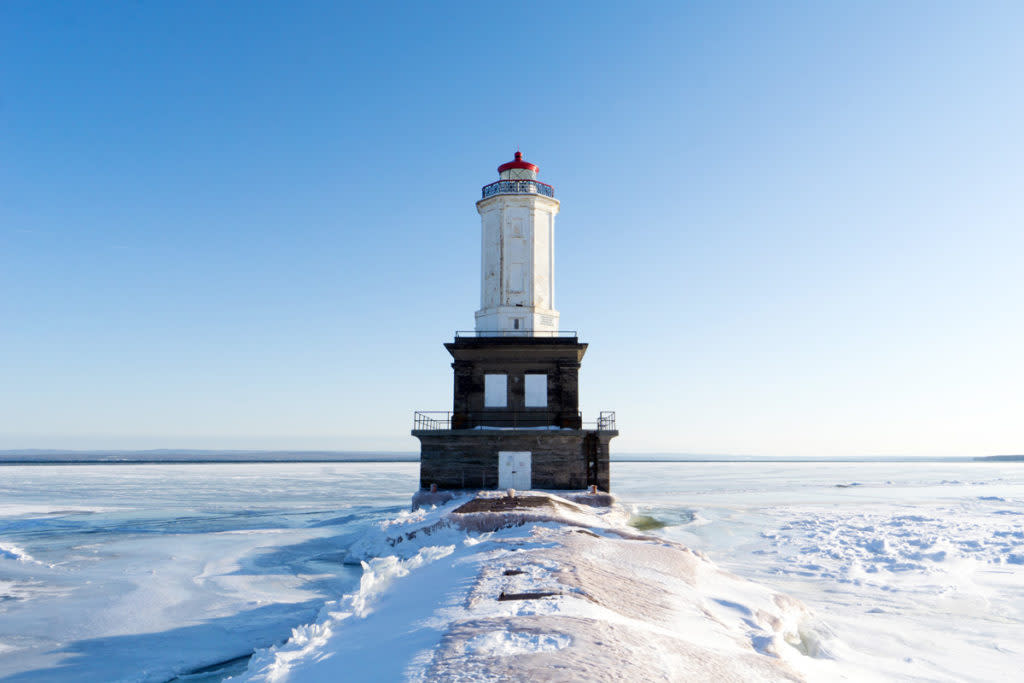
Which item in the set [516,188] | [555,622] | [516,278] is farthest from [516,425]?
[555,622]

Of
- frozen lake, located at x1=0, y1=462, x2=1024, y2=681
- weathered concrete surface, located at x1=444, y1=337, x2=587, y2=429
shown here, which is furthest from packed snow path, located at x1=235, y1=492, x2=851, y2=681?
weathered concrete surface, located at x1=444, y1=337, x2=587, y2=429

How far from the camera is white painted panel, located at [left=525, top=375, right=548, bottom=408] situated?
2589 centimetres

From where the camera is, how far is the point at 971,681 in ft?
25.8

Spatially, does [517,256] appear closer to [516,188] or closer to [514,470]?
[516,188]

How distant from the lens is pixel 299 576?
1489 cm

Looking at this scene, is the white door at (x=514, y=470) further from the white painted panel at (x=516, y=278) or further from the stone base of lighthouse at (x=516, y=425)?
the white painted panel at (x=516, y=278)

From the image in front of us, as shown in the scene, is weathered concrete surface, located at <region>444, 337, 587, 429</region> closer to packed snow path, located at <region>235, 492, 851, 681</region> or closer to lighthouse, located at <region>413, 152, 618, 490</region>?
lighthouse, located at <region>413, 152, 618, 490</region>

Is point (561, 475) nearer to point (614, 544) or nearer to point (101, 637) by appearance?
point (614, 544)

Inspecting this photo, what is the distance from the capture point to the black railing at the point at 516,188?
2759cm

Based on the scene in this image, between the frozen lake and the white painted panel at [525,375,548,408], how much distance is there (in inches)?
252

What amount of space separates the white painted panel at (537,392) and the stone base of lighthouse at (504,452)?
5.23ft

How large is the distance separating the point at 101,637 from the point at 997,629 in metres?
14.4

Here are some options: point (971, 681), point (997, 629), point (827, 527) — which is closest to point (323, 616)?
point (971, 681)

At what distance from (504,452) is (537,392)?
9.50 ft
